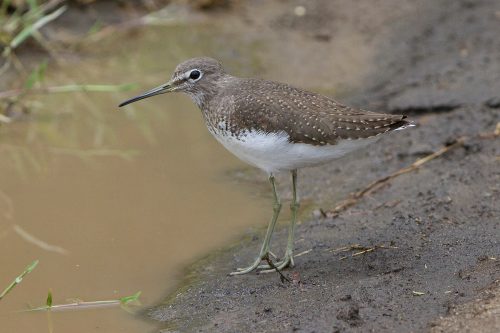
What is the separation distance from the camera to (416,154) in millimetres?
8258

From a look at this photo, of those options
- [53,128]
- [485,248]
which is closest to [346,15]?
[53,128]

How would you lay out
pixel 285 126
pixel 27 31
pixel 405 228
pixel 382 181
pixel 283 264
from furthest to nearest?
pixel 27 31
pixel 382 181
pixel 405 228
pixel 283 264
pixel 285 126

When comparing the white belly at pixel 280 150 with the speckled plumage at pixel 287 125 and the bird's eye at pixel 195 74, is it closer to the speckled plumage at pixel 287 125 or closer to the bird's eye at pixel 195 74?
the speckled plumage at pixel 287 125

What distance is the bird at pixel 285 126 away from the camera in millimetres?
6070

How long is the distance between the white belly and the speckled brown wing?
0.05 metres

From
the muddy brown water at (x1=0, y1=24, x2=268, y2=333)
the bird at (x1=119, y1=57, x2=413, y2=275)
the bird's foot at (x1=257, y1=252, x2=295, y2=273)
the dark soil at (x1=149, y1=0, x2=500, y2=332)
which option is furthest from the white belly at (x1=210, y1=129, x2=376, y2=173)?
the muddy brown water at (x1=0, y1=24, x2=268, y2=333)

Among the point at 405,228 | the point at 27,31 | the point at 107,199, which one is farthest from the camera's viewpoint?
the point at 27,31

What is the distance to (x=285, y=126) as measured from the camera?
6.07m

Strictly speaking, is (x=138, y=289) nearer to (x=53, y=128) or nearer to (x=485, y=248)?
(x=485, y=248)

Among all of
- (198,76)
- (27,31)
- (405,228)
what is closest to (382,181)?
(405,228)

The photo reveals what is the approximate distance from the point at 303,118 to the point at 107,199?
101 inches

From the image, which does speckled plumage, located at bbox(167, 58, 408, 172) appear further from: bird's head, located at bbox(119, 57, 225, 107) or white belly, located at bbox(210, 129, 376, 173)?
bird's head, located at bbox(119, 57, 225, 107)

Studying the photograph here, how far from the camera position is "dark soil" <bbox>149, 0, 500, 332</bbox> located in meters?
5.45

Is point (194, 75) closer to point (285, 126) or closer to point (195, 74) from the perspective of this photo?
point (195, 74)
